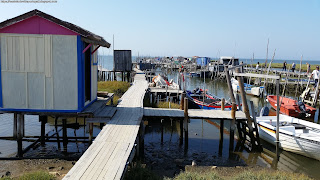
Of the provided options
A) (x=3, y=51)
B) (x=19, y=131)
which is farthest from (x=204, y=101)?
(x=3, y=51)

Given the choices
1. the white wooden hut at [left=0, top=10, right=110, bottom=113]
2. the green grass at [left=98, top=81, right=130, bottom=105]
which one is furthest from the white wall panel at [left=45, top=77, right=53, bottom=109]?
the green grass at [left=98, top=81, right=130, bottom=105]

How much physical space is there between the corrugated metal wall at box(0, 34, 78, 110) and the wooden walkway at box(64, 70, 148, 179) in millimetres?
2154

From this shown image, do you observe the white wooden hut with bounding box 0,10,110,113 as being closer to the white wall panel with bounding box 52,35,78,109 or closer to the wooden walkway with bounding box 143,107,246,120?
the white wall panel with bounding box 52,35,78,109

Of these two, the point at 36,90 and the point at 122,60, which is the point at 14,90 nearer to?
the point at 36,90

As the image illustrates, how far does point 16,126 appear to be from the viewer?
39.8 ft

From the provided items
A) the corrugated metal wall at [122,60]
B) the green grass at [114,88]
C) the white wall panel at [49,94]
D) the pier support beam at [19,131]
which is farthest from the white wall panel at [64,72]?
the corrugated metal wall at [122,60]

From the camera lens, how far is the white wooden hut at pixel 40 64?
10.5 meters

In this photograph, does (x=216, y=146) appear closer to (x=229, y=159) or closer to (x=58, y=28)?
(x=229, y=159)

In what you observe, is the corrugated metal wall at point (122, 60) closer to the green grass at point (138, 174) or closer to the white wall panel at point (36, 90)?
the white wall panel at point (36, 90)

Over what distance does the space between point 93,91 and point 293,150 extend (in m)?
10.9

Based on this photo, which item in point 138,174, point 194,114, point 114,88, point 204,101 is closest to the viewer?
point 138,174

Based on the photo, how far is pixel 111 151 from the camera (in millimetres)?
8164

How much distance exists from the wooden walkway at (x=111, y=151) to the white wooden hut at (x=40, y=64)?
2.01 metres

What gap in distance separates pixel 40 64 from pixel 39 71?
0.28 meters
